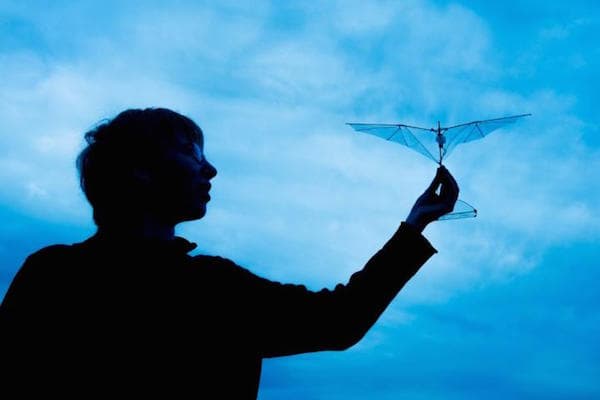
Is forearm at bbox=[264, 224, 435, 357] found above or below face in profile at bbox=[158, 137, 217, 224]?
below

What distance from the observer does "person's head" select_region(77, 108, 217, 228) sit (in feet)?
10.8

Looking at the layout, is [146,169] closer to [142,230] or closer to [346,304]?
[142,230]

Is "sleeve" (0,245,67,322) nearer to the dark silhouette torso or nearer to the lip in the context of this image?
the dark silhouette torso

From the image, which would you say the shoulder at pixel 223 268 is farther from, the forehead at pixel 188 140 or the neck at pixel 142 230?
the forehead at pixel 188 140

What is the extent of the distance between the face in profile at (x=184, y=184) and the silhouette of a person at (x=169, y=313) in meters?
0.21

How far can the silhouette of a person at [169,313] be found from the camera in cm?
255

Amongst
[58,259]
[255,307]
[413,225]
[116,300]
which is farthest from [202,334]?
[413,225]

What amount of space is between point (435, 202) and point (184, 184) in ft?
5.17

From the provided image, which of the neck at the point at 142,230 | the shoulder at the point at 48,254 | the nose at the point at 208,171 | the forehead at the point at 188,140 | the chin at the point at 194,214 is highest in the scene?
the forehead at the point at 188,140

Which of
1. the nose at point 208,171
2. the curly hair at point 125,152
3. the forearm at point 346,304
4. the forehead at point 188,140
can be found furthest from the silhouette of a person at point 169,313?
the forehead at point 188,140

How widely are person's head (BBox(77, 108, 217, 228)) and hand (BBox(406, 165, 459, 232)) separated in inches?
53.4

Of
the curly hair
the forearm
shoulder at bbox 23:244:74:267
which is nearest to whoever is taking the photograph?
the forearm

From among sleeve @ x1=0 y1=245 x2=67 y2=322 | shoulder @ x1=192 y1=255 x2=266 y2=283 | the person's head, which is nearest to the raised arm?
shoulder @ x1=192 y1=255 x2=266 y2=283

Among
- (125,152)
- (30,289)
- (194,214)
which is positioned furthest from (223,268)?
(125,152)
